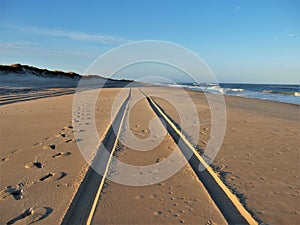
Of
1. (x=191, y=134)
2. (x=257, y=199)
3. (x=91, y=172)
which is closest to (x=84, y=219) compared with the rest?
(x=91, y=172)

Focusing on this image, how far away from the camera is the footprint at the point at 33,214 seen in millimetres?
2719

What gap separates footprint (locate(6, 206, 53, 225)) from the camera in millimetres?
2719

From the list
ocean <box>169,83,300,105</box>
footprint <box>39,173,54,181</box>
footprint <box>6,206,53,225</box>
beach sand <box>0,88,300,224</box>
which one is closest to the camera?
footprint <box>6,206,53,225</box>

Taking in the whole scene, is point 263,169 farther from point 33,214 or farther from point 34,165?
point 34,165

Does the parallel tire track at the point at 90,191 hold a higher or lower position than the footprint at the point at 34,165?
lower

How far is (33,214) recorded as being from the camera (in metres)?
2.84

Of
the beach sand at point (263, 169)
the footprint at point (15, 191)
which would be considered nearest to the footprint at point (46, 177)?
the footprint at point (15, 191)

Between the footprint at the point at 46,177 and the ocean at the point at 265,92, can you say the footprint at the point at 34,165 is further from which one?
the ocean at the point at 265,92

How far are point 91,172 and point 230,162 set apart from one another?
102 inches

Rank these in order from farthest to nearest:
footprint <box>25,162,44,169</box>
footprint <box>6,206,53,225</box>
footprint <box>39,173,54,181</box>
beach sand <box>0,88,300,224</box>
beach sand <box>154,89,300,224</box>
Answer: footprint <box>25,162,44,169</box> → footprint <box>39,173,54,181</box> → beach sand <box>154,89,300,224</box> → beach sand <box>0,88,300,224</box> → footprint <box>6,206,53,225</box>

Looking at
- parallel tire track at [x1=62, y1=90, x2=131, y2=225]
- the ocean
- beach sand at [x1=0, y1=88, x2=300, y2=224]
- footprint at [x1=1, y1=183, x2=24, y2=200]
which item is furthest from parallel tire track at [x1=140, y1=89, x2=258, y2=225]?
the ocean

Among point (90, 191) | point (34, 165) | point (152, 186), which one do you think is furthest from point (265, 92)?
point (90, 191)

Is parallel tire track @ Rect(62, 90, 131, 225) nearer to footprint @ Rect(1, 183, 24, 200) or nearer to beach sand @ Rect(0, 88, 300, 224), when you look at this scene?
beach sand @ Rect(0, 88, 300, 224)

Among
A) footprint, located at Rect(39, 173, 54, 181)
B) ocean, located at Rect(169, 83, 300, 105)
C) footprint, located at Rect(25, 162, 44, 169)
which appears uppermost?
footprint, located at Rect(25, 162, 44, 169)
